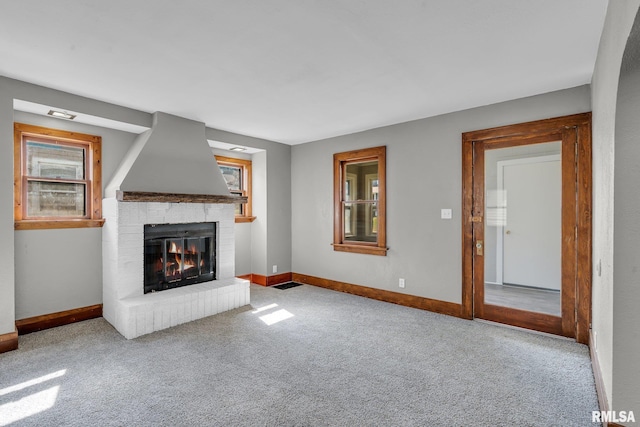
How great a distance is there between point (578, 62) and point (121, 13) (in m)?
3.41

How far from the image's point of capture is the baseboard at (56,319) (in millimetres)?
3427

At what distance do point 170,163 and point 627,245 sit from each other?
4185 millimetres

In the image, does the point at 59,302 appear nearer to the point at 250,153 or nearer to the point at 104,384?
the point at 104,384

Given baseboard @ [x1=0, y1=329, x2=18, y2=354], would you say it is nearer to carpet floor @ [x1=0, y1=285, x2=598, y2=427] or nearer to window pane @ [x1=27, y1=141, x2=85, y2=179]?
carpet floor @ [x1=0, y1=285, x2=598, y2=427]

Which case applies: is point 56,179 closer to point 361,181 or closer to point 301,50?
point 301,50

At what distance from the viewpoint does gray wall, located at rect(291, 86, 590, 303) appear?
363 cm

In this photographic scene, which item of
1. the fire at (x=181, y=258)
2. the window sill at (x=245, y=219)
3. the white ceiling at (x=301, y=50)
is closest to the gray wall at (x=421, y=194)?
the white ceiling at (x=301, y=50)

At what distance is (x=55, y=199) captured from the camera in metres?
3.74

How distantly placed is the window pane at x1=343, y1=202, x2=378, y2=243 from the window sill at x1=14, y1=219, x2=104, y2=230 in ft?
11.1

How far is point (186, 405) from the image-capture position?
2.16m

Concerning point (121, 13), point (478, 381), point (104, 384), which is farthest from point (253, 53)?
point (478, 381)

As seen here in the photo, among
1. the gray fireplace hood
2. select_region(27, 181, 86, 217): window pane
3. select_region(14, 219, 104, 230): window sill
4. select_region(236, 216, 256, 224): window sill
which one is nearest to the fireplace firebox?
the gray fireplace hood

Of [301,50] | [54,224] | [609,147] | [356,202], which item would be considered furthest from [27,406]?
[356,202]

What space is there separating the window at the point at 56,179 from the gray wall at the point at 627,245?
4.75 metres
